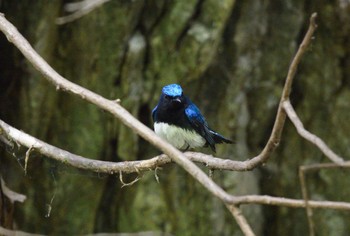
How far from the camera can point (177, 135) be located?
4.91 metres

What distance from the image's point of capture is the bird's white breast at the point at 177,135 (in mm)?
4902

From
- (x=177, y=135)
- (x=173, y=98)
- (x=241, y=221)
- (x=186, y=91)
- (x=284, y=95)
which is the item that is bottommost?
(x=241, y=221)

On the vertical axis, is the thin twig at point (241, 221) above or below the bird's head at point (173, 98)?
below

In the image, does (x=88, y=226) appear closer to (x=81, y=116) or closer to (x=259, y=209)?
(x=81, y=116)

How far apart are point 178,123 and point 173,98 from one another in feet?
0.59

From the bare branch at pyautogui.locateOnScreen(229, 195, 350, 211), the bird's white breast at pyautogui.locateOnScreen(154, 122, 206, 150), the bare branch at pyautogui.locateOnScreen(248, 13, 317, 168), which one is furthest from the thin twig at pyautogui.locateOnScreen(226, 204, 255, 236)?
the bird's white breast at pyautogui.locateOnScreen(154, 122, 206, 150)

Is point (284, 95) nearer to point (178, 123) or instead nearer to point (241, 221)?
point (241, 221)

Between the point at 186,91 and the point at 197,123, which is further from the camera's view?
the point at 186,91

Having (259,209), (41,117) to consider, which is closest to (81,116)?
(41,117)

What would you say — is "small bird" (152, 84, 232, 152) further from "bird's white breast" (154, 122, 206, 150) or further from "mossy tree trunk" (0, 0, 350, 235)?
"mossy tree trunk" (0, 0, 350, 235)

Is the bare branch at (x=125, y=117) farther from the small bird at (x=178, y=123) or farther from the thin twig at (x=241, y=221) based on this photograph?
the small bird at (x=178, y=123)

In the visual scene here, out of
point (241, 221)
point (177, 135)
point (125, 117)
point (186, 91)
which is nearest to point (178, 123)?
point (177, 135)

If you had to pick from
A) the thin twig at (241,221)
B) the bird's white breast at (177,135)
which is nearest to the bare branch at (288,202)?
the thin twig at (241,221)

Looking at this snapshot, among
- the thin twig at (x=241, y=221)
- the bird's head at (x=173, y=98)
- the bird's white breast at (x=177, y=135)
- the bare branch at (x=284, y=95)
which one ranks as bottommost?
the thin twig at (x=241, y=221)
